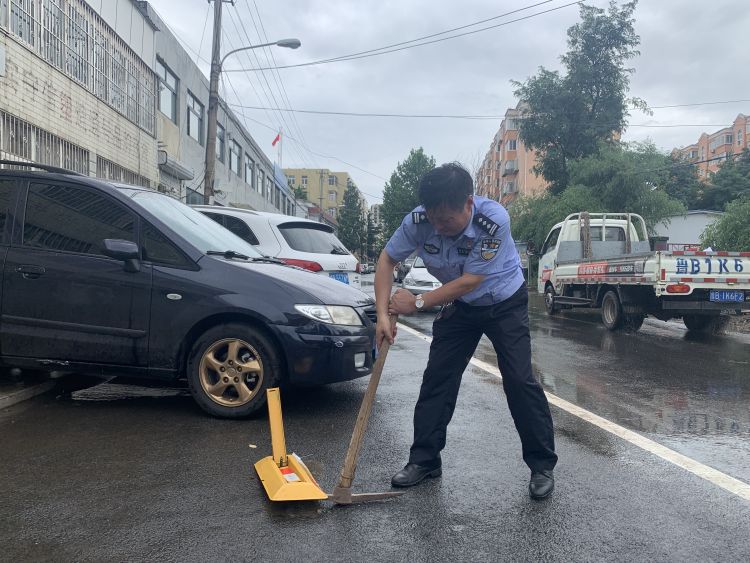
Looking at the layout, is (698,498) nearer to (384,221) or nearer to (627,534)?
(627,534)

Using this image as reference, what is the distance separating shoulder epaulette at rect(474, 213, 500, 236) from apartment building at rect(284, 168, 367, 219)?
10518 cm

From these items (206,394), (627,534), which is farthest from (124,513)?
(627,534)

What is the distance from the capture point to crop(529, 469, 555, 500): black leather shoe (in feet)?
10.3

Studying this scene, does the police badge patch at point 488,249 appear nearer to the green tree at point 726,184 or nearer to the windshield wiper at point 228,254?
the windshield wiper at point 228,254

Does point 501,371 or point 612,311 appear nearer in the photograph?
point 501,371

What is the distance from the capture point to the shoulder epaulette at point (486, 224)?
3168mm

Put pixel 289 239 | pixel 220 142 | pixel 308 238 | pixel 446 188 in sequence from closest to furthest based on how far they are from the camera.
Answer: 1. pixel 446 188
2. pixel 289 239
3. pixel 308 238
4. pixel 220 142

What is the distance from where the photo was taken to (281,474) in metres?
3.12

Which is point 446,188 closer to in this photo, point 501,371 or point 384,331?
point 384,331

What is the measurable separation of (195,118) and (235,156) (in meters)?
8.07

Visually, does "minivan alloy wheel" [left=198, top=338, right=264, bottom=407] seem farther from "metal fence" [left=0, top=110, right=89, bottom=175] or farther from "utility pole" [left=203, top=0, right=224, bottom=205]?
"utility pole" [left=203, top=0, right=224, bottom=205]

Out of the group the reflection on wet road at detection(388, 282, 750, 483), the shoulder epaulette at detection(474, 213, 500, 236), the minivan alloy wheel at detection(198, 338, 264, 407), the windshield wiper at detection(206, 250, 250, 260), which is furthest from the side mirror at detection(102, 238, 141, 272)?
the reflection on wet road at detection(388, 282, 750, 483)

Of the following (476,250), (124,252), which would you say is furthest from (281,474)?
(124,252)

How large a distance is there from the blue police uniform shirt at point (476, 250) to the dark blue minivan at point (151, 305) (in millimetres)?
1378
